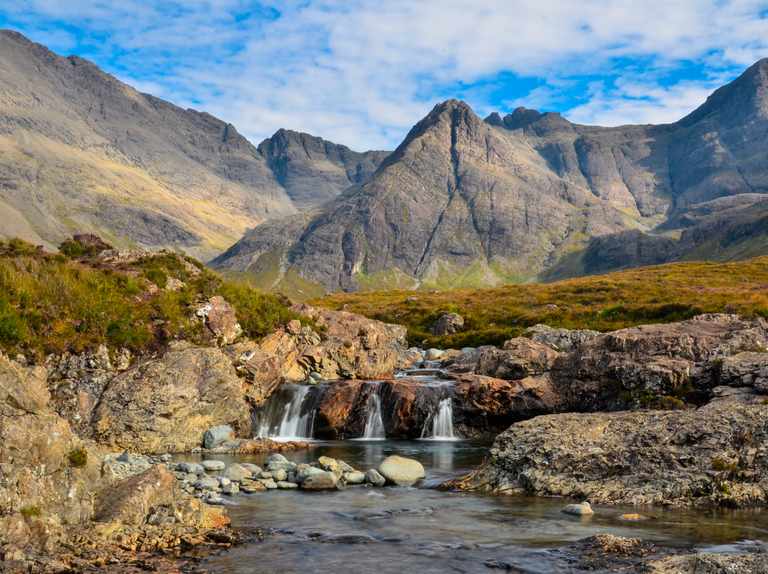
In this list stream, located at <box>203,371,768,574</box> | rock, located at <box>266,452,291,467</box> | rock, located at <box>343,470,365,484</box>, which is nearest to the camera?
stream, located at <box>203,371,768,574</box>

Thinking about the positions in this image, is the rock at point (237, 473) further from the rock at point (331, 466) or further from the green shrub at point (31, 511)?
the green shrub at point (31, 511)

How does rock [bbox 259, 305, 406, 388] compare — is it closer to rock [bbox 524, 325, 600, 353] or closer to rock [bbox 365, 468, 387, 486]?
rock [bbox 524, 325, 600, 353]

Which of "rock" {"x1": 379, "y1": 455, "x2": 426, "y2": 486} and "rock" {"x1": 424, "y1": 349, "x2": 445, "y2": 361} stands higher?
"rock" {"x1": 424, "y1": 349, "x2": 445, "y2": 361}

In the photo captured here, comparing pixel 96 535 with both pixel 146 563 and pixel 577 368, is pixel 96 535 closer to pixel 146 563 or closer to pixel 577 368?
pixel 146 563

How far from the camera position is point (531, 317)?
8944cm

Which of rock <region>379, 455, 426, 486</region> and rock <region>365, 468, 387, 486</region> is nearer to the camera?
rock <region>365, 468, 387, 486</region>

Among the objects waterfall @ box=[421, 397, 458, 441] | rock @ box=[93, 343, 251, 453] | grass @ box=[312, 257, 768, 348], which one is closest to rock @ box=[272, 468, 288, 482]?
rock @ box=[93, 343, 251, 453]

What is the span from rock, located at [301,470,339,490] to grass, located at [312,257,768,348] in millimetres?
51346

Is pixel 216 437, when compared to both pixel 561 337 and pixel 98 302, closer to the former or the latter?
pixel 98 302

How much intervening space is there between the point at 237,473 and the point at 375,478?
6111mm

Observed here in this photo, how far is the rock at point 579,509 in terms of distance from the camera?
21.8m

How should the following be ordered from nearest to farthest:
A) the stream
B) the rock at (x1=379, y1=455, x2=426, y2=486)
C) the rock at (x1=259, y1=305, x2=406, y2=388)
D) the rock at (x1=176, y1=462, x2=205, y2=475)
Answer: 1. the stream
2. the rock at (x1=379, y1=455, x2=426, y2=486)
3. the rock at (x1=176, y1=462, x2=205, y2=475)
4. the rock at (x1=259, y1=305, x2=406, y2=388)

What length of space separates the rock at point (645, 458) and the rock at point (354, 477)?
5171mm

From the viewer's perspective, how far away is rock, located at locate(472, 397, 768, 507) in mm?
23125
